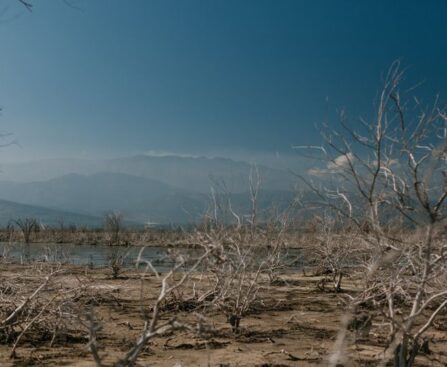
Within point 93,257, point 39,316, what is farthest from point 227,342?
point 93,257

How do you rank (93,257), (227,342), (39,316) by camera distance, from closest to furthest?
1. (39,316)
2. (227,342)
3. (93,257)

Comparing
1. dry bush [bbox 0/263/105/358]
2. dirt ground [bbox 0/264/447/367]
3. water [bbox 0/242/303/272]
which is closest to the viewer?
dirt ground [bbox 0/264/447/367]

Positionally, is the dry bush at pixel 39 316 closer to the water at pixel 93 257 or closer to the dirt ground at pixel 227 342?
the dirt ground at pixel 227 342

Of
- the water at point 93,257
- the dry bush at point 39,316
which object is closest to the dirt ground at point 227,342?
the dry bush at point 39,316

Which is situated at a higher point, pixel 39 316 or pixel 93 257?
pixel 39 316

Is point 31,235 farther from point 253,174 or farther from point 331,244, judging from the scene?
point 253,174

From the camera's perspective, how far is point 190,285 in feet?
42.9

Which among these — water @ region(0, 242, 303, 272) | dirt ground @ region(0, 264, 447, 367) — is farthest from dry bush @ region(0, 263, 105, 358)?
water @ region(0, 242, 303, 272)

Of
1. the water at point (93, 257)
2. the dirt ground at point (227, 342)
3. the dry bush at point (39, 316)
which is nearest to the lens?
the dirt ground at point (227, 342)

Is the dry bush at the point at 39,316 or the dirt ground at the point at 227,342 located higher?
the dry bush at the point at 39,316

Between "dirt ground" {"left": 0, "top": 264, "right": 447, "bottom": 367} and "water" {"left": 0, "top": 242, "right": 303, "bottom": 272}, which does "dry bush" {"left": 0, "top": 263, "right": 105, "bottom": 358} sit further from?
"water" {"left": 0, "top": 242, "right": 303, "bottom": 272}

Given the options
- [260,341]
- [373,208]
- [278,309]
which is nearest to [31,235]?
[278,309]

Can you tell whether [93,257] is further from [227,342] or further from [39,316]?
[39,316]

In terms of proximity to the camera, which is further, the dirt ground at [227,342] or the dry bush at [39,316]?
the dry bush at [39,316]
